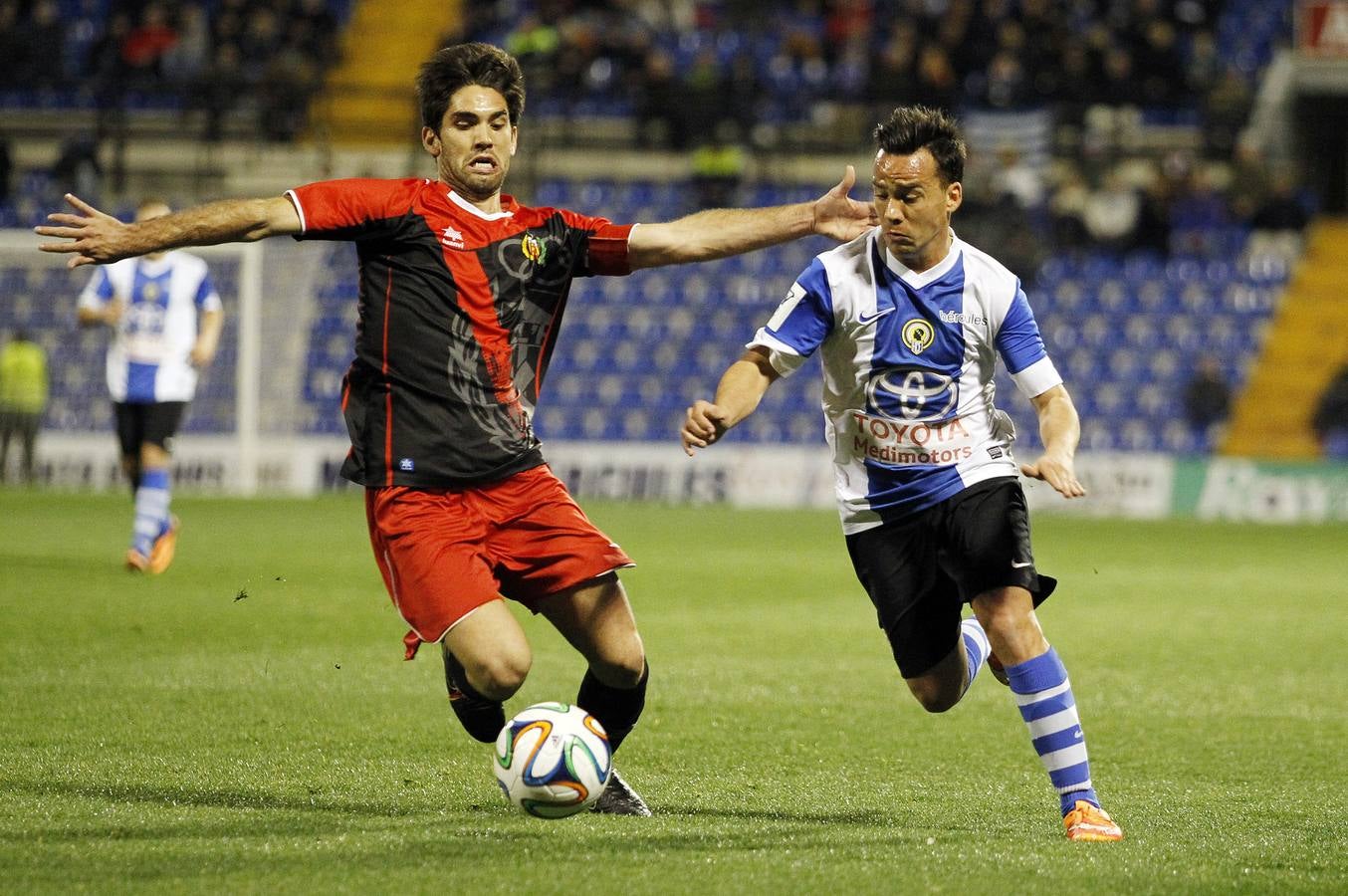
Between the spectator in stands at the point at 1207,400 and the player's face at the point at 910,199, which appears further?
the spectator in stands at the point at 1207,400

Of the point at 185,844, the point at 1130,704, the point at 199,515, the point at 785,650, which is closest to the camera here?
the point at 185,844

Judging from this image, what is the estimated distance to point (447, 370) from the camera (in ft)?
17.7

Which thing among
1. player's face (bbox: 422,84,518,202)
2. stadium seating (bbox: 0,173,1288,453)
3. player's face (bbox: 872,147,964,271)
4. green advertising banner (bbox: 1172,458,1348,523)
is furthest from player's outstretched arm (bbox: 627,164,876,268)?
stadium seating (bbox: 0,173,1288,453)

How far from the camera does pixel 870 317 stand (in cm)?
549

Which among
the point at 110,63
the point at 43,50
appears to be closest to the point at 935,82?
the point at 110,63

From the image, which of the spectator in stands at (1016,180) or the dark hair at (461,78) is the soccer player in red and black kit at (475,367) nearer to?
the dark hair at (461,78)

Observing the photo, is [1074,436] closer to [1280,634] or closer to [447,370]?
[447,370]

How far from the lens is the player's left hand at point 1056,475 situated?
4953 millimetres

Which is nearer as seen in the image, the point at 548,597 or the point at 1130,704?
the point at 548,597

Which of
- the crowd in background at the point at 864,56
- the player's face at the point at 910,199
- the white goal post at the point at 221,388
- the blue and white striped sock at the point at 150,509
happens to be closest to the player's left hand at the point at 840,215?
the player's face at the point at 910,199

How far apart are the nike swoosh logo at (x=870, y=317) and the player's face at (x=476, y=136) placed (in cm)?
114

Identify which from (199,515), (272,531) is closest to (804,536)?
(272,531)

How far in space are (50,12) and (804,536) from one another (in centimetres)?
1603

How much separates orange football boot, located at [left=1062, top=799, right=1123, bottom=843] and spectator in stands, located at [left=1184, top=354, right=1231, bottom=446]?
57.4ft
